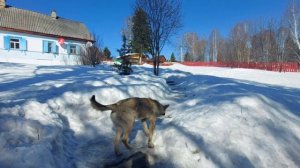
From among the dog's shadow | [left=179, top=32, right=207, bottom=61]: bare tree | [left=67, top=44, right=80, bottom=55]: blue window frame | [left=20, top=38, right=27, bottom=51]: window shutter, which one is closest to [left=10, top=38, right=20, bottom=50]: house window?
[left=20, top=38, right=27, bottom=51]: window shutter

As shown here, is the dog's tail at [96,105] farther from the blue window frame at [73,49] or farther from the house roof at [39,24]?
the blue window frame at [73,49]

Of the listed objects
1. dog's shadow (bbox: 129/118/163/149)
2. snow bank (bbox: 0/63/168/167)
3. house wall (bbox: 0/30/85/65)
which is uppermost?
house wall (bbox: 0/30/85/65)

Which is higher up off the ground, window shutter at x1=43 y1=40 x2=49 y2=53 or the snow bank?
window shutter at x1=43 y1=40 x2=49 y2=53

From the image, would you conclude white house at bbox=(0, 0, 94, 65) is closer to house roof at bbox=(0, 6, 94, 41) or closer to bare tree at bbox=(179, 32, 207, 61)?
house roof at bbox=(0, 6, 94, 41)

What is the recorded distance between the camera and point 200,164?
4.19m

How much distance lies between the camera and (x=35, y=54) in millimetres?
27266

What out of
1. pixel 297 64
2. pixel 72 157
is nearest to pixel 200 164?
pixel 72 157

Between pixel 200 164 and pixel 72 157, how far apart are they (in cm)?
206

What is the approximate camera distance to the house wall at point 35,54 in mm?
24891

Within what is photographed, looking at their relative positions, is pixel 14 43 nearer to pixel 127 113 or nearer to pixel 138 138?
pixel 138 138

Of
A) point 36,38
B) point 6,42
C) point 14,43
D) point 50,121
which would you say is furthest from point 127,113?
point 36,38

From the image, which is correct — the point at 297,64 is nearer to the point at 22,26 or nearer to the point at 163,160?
the point at 22,26

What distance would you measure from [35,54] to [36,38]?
5.97ft

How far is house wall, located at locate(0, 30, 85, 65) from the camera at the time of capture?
24891 mm
